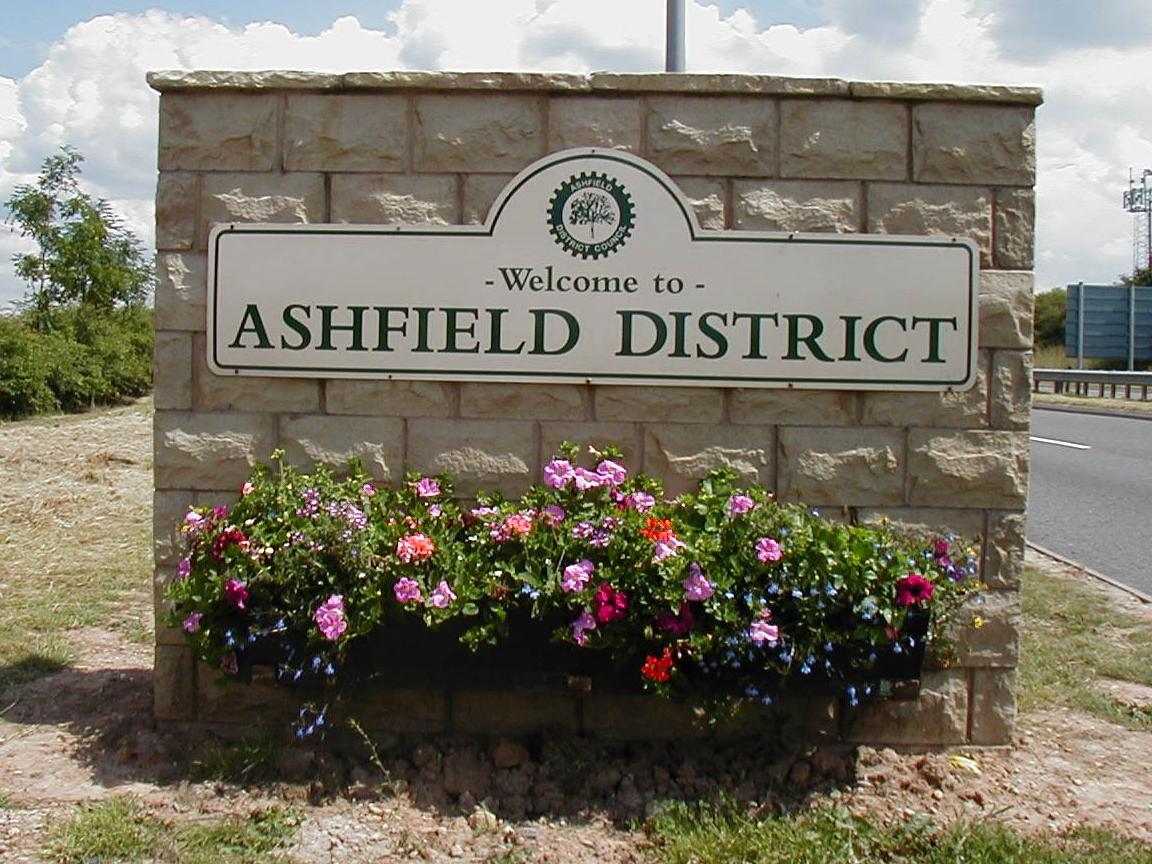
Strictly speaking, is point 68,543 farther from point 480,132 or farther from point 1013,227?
point 1013,227

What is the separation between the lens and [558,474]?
3834mm

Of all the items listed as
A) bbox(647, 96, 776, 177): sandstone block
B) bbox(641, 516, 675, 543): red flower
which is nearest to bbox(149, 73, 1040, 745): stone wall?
bbox(647, 96, 776, 177): sandstone block

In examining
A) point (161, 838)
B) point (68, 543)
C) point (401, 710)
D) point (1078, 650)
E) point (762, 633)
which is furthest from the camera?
point (68, 543)

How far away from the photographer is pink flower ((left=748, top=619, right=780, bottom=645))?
3410mm

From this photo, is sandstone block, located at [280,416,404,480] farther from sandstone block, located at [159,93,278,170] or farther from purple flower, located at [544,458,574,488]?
sandstone block, located at [159,93,278,170]

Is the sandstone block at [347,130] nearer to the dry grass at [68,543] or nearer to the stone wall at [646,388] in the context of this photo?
the stone wall at [646,388]

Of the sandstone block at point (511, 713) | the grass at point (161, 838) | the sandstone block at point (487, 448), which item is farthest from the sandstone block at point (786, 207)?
the grass at point (161, 838)

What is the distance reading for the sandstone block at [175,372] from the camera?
4.03m

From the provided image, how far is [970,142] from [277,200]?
2.24 meters

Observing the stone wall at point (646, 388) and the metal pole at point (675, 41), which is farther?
the metal pole at point (675, 41)

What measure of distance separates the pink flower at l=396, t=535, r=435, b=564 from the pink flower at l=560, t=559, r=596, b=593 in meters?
0.40

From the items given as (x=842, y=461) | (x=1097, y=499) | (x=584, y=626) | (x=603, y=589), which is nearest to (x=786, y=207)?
(x=842, y=461)

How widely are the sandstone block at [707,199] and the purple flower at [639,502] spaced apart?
896 mm

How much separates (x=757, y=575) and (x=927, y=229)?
1.30 metres
